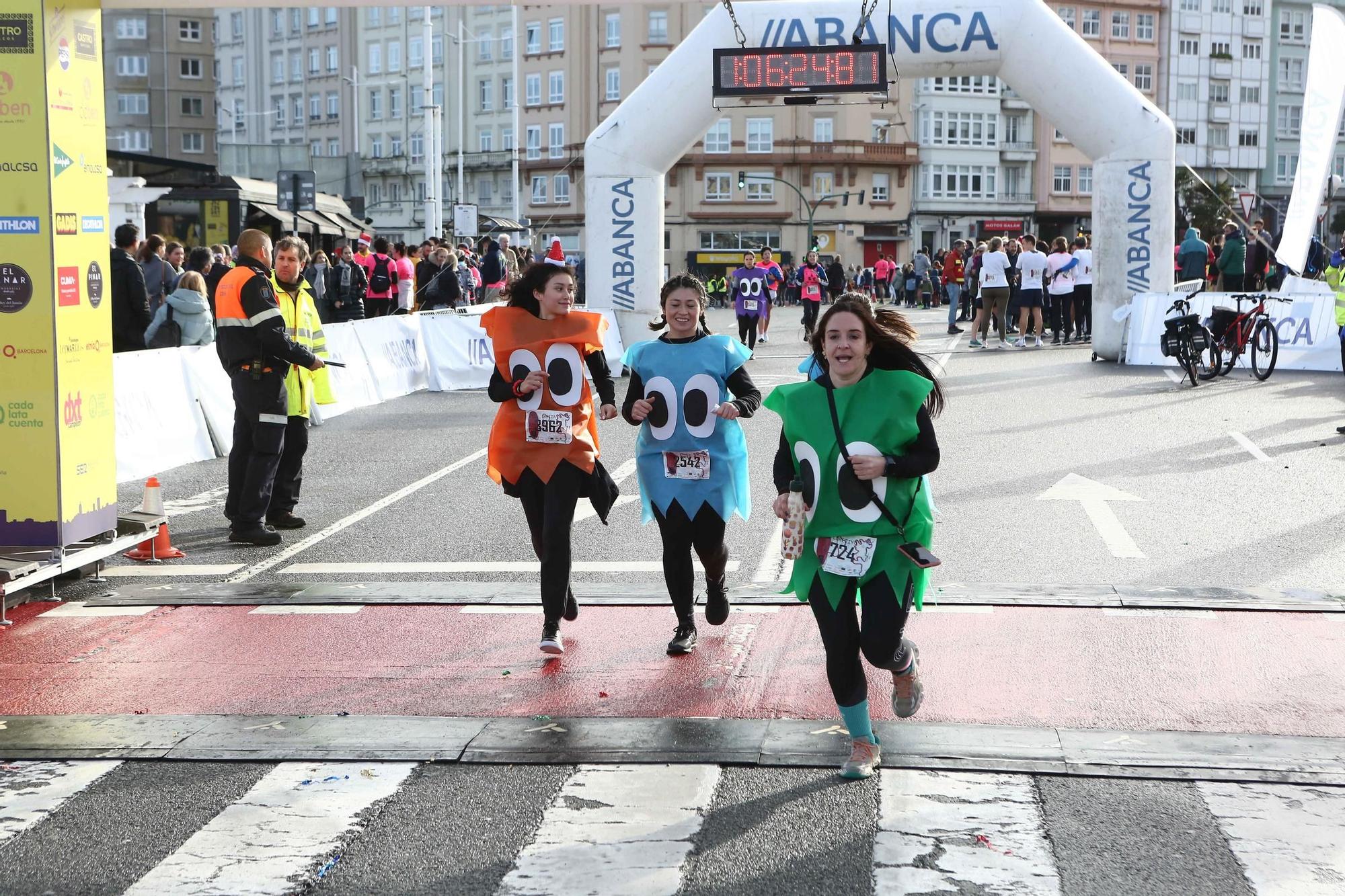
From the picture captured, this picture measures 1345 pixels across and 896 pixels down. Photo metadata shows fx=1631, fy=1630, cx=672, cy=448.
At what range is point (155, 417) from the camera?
45.9 ft

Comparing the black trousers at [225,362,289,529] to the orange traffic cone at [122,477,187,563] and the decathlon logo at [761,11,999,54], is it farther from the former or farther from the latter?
the decathlon logo at [761,11,999,54]

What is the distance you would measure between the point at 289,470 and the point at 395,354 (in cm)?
983

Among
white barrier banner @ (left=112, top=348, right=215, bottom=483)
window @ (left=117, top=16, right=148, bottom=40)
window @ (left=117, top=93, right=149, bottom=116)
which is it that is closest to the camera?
white barrier banner @ (left=112, top=348, right=215, bottom=483)

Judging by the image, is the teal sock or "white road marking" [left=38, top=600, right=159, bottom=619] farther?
"white road marking" [left=38, top=600, right=159, bottom=619]

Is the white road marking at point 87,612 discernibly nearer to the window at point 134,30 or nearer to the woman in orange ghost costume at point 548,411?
the woman in orange ghost costume at point 548,411

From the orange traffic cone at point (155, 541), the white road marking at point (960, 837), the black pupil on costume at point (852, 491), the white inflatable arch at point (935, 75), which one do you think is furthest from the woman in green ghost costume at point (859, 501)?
the white inflatable arch at point (935, 75)

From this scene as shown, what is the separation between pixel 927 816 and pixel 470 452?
1013 centimetres

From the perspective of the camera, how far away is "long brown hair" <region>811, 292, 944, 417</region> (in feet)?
18.3

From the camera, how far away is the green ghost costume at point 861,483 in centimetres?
545

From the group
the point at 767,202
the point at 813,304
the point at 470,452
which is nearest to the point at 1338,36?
the point at 813,304

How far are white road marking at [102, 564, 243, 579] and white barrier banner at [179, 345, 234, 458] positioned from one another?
5.16 meters

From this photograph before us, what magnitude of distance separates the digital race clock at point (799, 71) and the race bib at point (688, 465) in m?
14.0

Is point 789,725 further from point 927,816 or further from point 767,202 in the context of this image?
point 767,202

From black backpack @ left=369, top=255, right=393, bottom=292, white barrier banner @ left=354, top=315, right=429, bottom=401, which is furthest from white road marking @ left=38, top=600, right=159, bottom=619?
black backpack @ left=369, top=255, right=393, bottom=292
